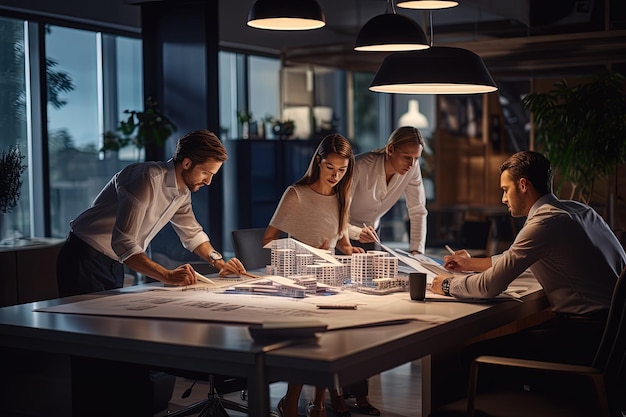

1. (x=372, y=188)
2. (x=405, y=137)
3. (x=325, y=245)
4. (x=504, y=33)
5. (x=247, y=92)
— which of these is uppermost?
(x=504, y=33)

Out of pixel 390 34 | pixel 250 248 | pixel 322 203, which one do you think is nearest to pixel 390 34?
pixel 390 34

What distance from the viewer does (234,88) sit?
11.4 metres

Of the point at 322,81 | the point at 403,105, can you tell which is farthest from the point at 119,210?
the point at 403,105

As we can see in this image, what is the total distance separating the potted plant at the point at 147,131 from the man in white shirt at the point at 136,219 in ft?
12.5

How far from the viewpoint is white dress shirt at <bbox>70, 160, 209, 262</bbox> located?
4.07 metres

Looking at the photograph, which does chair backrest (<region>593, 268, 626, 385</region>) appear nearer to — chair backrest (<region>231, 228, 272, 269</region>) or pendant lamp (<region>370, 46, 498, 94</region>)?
pendant lamp (<region>370, 46, 498, 94</region>)

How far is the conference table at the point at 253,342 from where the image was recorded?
272 cm

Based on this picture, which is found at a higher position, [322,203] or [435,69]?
[435,69]

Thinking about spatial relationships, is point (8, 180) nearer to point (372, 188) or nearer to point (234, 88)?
point (372, 188)

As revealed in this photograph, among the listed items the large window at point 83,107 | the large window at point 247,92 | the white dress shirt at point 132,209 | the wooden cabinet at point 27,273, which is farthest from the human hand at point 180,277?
the large window at point 247,92

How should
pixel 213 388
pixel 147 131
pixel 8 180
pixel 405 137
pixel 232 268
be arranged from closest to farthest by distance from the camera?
pixel 232 268
pixel 213 388
pixel 405 137
pixel 8 180
pixel 147 131

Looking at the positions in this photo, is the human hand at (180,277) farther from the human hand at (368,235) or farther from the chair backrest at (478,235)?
the chair backrest at (478,235)

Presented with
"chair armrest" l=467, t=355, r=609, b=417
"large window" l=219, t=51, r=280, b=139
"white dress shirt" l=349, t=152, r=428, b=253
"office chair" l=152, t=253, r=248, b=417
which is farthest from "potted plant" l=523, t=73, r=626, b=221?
"chair armrest" l=467, t=355, r=609, b=417

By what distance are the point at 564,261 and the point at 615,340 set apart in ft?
1.86
